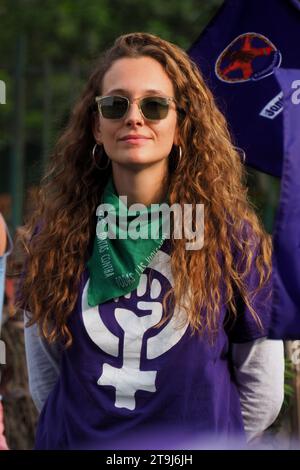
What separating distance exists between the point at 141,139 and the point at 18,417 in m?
2.13

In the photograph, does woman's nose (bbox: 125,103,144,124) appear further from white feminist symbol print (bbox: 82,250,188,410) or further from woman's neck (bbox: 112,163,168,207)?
white feminist symbol print (bbox: 82,250,188,410)

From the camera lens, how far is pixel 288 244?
218 centimetres

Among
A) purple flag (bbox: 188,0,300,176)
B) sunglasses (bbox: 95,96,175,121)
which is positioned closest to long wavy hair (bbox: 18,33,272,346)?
sunglasses (bbox: 95,96,175,121)

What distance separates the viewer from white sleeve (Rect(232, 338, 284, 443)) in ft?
8.13

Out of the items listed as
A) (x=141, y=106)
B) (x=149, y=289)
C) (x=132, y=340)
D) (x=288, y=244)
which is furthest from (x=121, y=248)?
(x=288, y=244)

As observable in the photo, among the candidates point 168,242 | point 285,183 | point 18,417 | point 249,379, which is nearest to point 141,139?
point 168,242

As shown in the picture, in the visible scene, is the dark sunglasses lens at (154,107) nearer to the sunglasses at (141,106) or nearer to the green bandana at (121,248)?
the sunglasses at (141,106)

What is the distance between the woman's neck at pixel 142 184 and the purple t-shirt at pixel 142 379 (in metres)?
0.20

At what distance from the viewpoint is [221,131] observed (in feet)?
9.01

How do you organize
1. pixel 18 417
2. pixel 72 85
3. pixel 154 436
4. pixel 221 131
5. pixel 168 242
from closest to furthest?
pixel 154 436 < pixel 168 242 < pixel 221 131 < pixel 18 417 < pixel 72 85

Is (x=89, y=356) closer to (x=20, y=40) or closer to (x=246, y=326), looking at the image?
(x=246, y=326)

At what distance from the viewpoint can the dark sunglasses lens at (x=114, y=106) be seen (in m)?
2.48

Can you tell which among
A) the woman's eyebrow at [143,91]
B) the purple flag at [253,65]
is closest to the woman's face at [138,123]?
the woman's eyebrow at [143,91]

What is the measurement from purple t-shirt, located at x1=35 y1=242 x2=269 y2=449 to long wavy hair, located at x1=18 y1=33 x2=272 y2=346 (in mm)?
37
